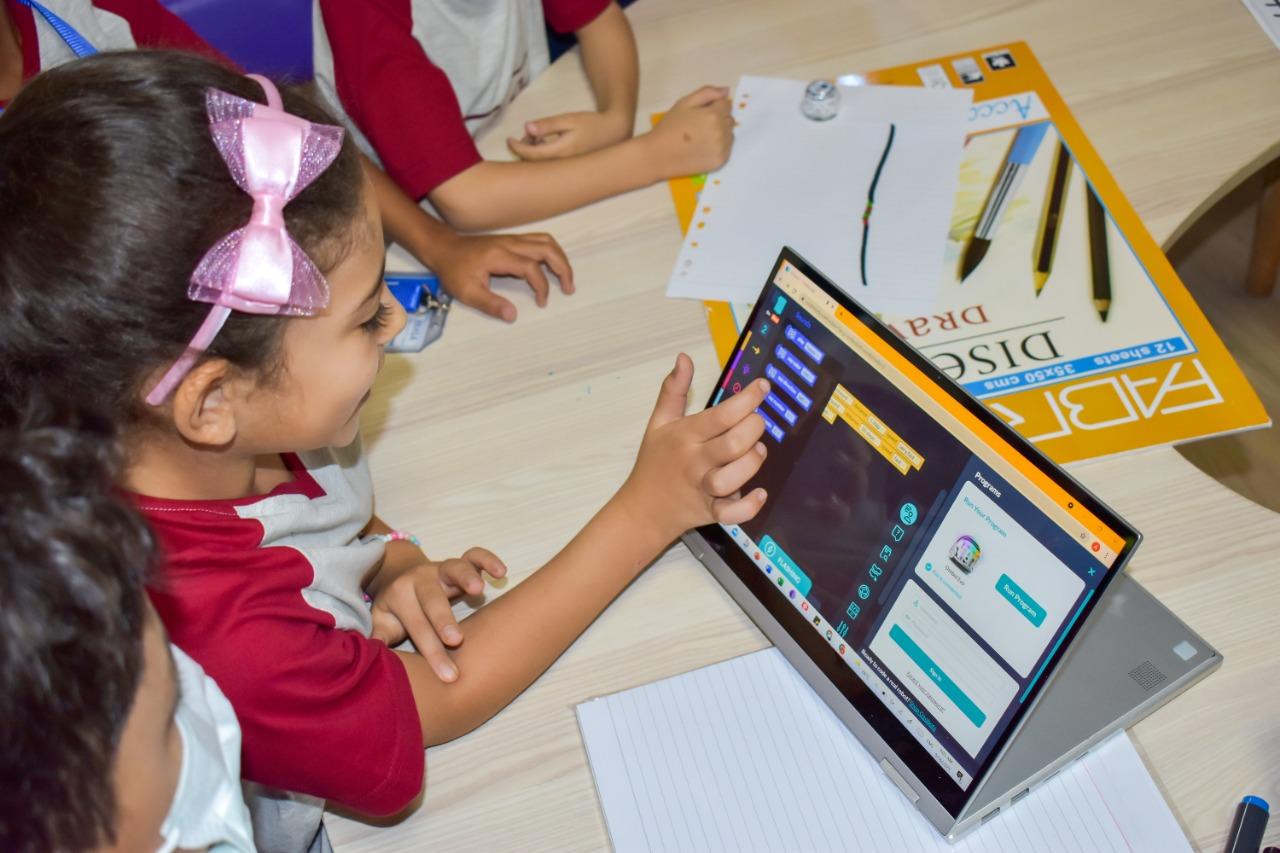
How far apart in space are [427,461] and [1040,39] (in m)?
0.80

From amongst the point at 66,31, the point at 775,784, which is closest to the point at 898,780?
the point at 775,784

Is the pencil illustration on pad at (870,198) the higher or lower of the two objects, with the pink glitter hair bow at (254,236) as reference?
lower

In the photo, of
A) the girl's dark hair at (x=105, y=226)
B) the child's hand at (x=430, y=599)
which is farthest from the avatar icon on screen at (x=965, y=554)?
the girl's dark hair at (x=105, y=226)

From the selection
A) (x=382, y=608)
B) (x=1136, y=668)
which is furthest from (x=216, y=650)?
(x=1136, y=668)

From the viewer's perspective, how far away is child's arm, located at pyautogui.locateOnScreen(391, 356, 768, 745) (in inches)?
32.9

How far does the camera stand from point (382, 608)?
0.93 metres

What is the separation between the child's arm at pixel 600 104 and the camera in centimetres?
124

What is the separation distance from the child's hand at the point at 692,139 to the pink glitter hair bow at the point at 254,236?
516 mm

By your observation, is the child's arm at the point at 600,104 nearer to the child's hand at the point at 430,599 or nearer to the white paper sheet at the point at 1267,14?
the child's hand at the point at 430,599

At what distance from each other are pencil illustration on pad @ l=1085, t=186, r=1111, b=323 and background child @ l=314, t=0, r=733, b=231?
1.18 feet

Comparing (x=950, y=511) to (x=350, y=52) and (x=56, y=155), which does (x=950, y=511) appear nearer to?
(x=56, y=155)

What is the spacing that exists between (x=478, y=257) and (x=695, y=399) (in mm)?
285

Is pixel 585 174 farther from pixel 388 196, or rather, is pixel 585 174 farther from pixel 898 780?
pixel 898 780

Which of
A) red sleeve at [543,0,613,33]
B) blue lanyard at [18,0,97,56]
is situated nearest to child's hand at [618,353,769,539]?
red sleeve at [543,0,613,33]
